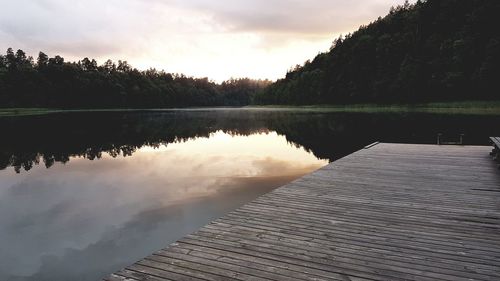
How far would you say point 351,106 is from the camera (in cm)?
8544

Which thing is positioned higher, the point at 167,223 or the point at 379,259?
the point at 379,259

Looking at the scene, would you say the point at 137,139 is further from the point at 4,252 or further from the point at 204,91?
the point at 204,91

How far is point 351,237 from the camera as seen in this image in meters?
4.74

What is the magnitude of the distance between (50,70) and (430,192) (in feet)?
404

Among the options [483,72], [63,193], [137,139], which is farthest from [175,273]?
[483,72]

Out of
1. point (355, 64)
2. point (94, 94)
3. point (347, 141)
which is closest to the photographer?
point (347, 141)

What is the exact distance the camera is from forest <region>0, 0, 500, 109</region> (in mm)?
61250

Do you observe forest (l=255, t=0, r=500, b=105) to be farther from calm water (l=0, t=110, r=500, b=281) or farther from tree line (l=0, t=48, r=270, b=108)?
tree line (l=0, t=48, r=270, b=108)

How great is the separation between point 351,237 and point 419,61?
3134 inches

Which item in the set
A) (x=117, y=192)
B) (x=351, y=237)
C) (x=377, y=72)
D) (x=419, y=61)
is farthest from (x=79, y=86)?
(x=351, y=237)

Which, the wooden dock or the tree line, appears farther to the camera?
the tree line

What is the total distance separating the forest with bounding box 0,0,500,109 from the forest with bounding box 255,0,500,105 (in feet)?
0.49

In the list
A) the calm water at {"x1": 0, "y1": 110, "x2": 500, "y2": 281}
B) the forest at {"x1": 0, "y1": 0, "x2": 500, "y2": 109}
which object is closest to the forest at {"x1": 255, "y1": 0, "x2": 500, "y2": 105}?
the forest at {"x1": 0, "y1": 0, "x2": 500, "y2": 109}

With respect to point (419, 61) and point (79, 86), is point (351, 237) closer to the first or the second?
point (419, 61)
